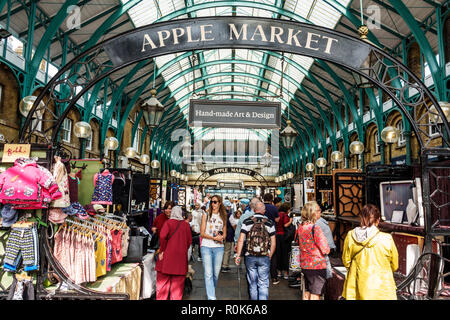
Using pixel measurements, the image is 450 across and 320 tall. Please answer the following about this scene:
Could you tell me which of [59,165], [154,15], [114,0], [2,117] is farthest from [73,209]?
[154,15]

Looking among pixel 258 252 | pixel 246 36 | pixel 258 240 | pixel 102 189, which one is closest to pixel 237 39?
pixel 246 36

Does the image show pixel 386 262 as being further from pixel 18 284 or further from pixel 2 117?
pixel 2 117

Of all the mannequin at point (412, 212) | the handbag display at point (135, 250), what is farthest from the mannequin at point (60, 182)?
the mannequin at point (412, 212)

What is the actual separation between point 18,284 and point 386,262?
3988 mm

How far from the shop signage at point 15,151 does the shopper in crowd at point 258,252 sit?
291 cm

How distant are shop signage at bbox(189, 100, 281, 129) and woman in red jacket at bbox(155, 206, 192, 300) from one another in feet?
4.71

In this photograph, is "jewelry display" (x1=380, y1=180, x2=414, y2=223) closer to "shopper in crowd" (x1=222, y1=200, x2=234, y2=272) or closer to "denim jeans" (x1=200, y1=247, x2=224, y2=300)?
"shopper in crowd" (x1=222, y1=200, x2=234, y2=272)

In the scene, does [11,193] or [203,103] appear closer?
[11,193]

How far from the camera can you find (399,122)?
46.1ft

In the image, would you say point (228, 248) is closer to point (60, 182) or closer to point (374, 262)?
point (60, 182)

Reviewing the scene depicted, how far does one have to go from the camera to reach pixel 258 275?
4457 mm

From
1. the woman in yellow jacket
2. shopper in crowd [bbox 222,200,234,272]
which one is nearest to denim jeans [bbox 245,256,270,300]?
the woman in yellow jacket

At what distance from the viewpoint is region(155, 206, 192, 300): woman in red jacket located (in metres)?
4.60

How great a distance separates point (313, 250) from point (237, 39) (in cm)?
309
